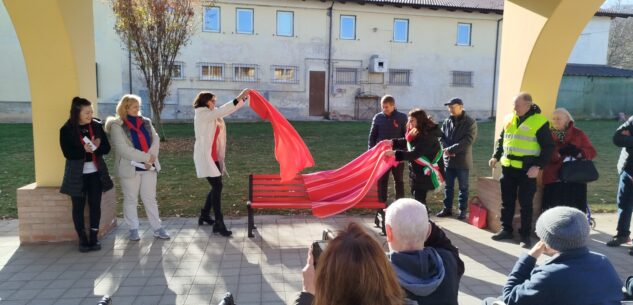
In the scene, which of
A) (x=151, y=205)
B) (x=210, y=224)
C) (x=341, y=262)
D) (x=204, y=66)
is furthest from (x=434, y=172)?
(x=204, y=66)

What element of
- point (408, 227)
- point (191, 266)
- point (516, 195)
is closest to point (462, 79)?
point (516, 195)

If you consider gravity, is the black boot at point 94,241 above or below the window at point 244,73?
below

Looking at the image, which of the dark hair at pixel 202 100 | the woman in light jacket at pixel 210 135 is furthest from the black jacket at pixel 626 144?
the dark hair at pixel 202 100

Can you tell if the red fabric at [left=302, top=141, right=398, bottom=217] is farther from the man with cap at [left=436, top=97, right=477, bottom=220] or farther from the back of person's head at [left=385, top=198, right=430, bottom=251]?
the back of person's head at [left=385, top=198, right=430, bottom=251]

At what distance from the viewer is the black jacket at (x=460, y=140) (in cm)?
→ 779

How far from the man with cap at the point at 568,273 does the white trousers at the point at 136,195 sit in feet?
16.5

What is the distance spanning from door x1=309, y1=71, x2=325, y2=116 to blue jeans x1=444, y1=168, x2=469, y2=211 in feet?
69.7

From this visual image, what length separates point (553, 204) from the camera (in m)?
6.55

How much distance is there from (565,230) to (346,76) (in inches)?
1067

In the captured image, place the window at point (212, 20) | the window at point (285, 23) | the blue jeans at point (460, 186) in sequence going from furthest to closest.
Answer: the window at point (285, 23) → the window at point (212, 20) → the blue jeans at point (460, 186)

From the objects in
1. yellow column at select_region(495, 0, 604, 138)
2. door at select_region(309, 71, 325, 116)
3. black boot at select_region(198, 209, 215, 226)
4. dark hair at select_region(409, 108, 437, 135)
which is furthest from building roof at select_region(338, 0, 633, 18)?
black boot at select_region(198, 209, 215, 226)

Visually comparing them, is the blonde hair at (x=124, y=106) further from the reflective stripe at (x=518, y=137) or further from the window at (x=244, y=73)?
the window at (x=244, y=73)

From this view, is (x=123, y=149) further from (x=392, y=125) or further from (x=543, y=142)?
(x=543, y=142)

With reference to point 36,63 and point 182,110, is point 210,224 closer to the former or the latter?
point 36,63
